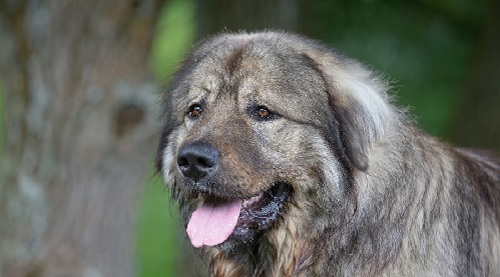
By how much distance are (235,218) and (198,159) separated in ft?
1.49

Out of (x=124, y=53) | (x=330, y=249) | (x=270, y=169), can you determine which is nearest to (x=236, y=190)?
(x=270, y=169)

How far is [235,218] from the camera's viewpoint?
264 inches

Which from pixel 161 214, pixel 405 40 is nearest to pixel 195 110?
pixel 405 40

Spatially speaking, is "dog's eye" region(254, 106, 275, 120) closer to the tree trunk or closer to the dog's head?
the dog's head

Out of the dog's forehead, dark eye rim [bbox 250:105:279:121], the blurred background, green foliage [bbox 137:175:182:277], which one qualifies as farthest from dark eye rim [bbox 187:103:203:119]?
green foliage [bbox 137:175:182:277]

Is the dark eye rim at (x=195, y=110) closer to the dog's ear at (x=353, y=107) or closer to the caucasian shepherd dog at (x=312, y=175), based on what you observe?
the caucasian shepherd dog at (x=312, y=175)

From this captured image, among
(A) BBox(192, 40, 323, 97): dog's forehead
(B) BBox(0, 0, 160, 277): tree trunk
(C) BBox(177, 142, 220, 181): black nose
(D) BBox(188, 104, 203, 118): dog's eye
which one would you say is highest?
(A) BBox(192, 40, 323, 97): dog's forehead

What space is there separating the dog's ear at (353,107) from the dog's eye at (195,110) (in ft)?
2.19

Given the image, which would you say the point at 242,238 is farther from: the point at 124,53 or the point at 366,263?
the point at 124,53

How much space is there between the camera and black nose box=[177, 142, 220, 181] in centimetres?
642

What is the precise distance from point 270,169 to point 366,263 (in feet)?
2.48

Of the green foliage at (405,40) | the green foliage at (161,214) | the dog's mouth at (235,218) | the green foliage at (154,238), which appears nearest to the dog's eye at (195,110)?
the dog's mouth at (235,218)

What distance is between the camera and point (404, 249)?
6.79m

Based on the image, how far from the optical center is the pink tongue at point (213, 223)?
667cm
